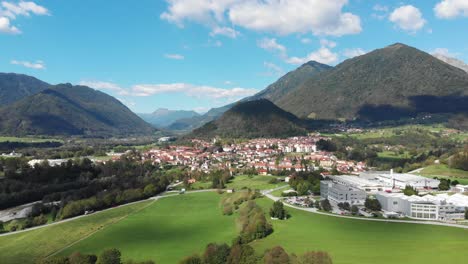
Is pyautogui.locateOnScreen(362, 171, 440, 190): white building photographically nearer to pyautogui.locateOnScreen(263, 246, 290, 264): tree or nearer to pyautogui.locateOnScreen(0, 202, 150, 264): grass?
pyautogui.locateOnScreen(0, 202, 150, 264): grass

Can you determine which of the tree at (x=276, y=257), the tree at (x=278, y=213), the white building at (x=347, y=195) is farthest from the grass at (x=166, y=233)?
the white building at (x=347, y=195)

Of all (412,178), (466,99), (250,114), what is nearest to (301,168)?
(412,178)

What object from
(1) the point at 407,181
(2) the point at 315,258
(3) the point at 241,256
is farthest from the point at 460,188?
(3) the point at 241,256

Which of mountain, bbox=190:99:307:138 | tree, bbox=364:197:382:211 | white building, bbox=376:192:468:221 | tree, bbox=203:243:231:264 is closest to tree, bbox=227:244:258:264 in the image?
tree, bbox=203:243:231:264

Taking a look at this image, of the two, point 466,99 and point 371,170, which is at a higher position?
point 466,99

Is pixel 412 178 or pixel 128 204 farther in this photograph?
pixel 412 178

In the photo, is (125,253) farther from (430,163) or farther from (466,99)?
(466,99)
